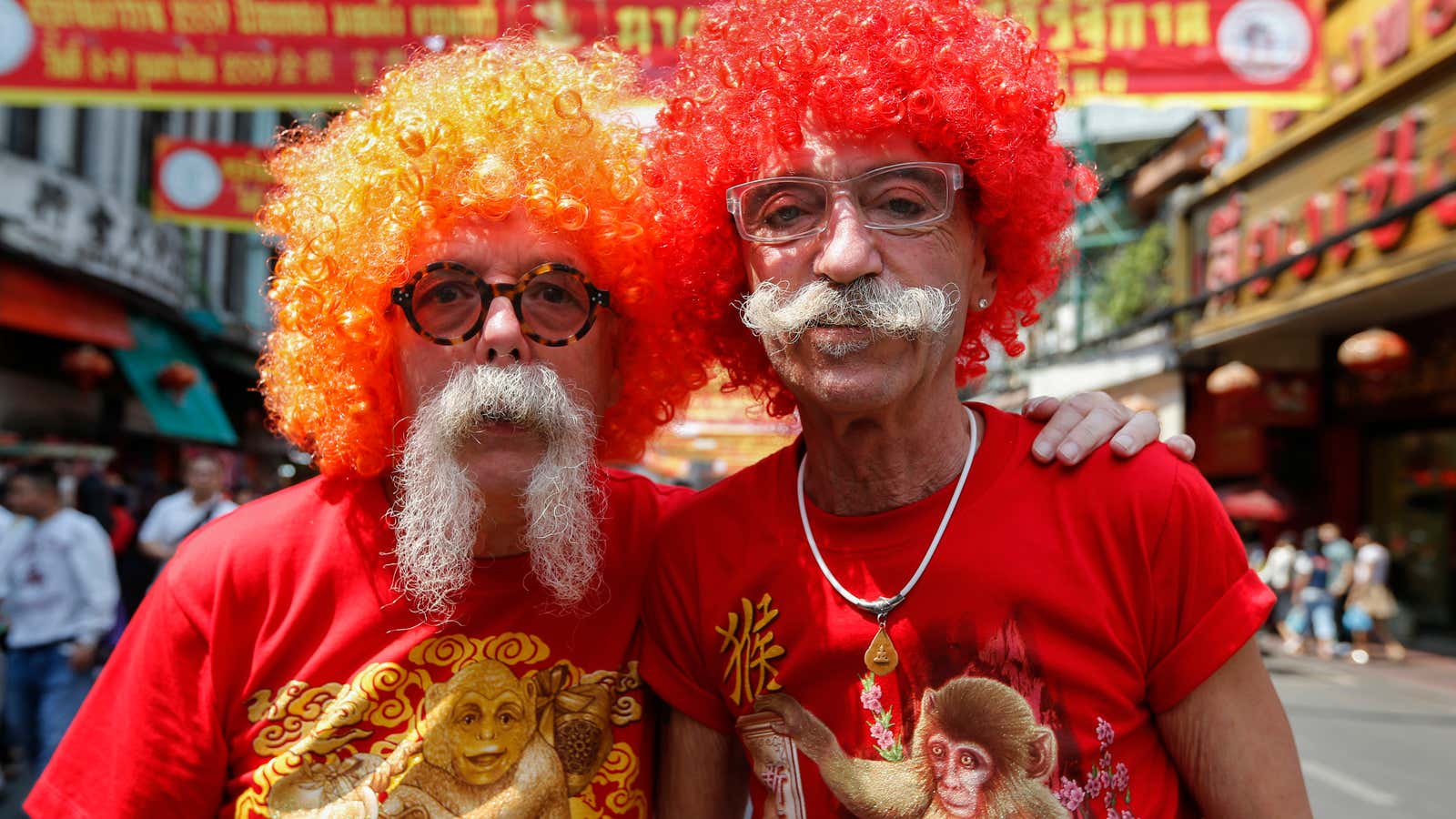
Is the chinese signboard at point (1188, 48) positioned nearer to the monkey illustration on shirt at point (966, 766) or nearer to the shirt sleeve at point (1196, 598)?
the shirt sleeve at point (1196, 598)

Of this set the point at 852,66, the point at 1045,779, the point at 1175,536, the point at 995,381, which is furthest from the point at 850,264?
the point at 995,381

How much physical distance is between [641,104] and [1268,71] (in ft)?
13.6

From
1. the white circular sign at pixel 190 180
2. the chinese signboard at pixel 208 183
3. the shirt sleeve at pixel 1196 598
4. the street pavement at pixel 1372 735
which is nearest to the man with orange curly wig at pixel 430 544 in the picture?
the shirt sleeve at pixel 1196 598

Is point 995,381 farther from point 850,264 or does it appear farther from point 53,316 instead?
point 850,264

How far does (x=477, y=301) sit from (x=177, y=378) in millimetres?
13181

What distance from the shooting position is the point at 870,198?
2.00 metres

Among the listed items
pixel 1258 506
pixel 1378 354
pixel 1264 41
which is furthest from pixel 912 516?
pixel 1258 506

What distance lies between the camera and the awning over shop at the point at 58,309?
10.4m

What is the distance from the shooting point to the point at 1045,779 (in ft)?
5.77

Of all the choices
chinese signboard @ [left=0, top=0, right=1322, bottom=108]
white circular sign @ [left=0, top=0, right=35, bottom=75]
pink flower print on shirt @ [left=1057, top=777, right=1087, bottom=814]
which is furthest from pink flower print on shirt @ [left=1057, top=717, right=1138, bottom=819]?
white circular sign @ [left=0, top=0, right=35, bottom=75]

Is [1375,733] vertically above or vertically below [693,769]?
below

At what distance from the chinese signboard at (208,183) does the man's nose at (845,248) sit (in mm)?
8405

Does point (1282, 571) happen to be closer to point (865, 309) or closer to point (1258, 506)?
point (1258, 506)

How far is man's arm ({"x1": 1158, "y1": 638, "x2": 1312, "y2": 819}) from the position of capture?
5.82ft
